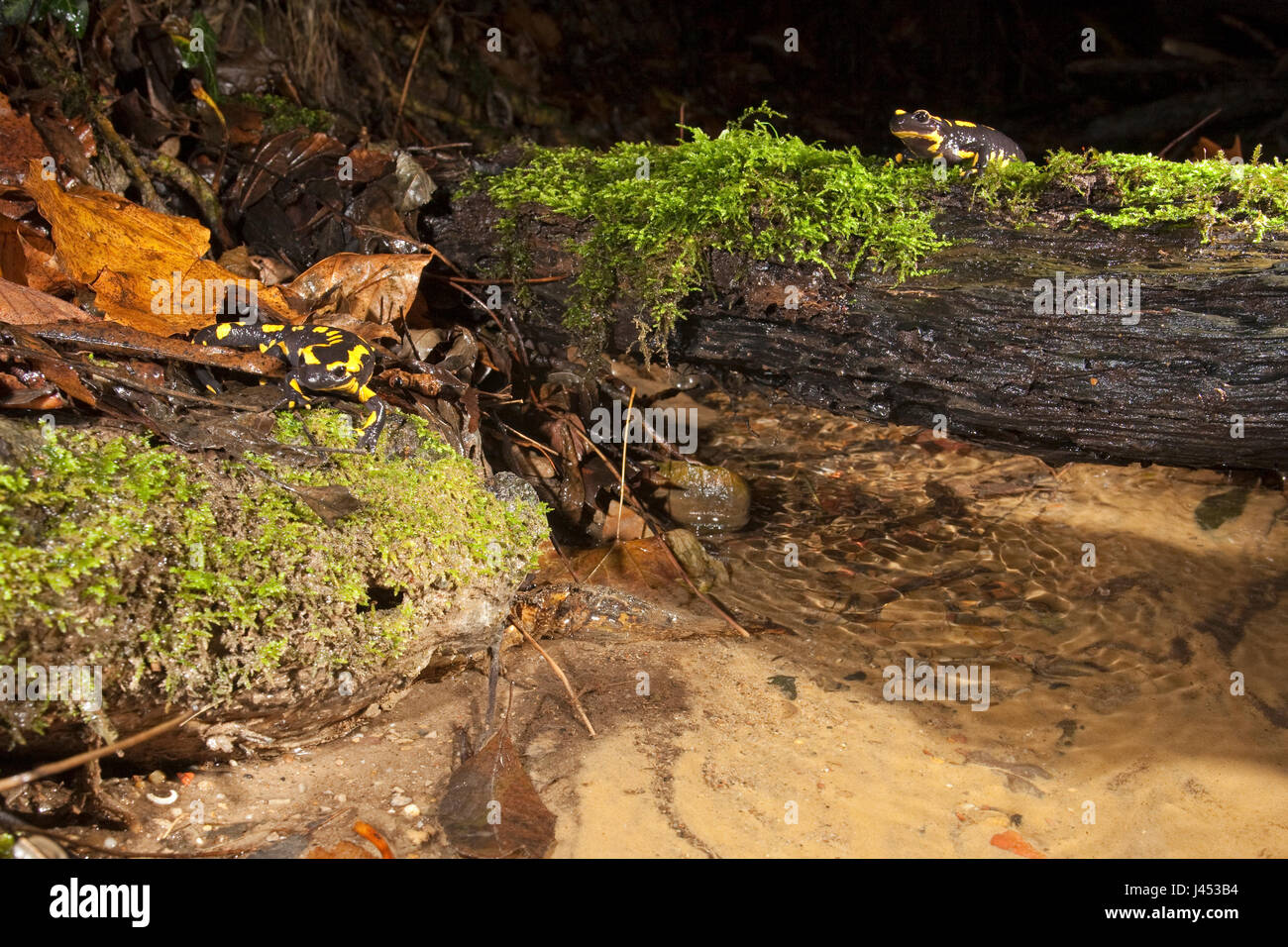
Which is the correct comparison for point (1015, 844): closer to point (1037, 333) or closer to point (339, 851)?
point (339, 851)

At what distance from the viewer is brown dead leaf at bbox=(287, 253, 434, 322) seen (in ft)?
12.5

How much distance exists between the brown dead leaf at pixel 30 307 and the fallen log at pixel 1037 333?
2231mm

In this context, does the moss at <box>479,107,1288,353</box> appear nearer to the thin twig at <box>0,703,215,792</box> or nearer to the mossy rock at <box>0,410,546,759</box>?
the mossy rock at <box>0,410,546,759</box>

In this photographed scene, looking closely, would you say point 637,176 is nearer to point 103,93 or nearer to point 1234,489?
point 103,93

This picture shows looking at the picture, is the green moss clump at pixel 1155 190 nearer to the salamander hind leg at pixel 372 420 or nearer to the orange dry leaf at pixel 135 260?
the salamander hind leg at pixel 372 420

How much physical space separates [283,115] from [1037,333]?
4646mm

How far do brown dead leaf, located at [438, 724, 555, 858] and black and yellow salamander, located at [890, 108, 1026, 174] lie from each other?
4458 mm

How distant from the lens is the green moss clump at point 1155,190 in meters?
3.50

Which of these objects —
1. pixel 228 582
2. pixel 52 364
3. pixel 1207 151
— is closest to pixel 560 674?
pixel 228 582

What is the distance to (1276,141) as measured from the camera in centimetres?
732

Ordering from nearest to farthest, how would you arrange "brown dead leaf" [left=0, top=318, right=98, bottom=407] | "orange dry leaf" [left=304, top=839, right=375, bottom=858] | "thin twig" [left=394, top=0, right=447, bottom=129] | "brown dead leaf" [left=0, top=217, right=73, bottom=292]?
"orange dry leaf" [left=304, top=839, right=375, bottom=858] < "brown dead leaf" [left=0, top=318, right=98, bottom=407] < "brown dead leaf" [left=0, top=217, right=73, bottom=292] < "thin twig" [left=394, top=0, right=447, bottom=129]

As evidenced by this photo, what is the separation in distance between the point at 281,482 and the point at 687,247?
225 centimetres

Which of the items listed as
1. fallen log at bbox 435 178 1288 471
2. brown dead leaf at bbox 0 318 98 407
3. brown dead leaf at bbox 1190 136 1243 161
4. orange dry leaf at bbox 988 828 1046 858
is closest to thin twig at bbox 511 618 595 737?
orange dry leaf at bbox 988 828 1046 858

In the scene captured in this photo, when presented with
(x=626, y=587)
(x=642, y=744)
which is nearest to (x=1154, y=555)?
(x=626, y=587)
